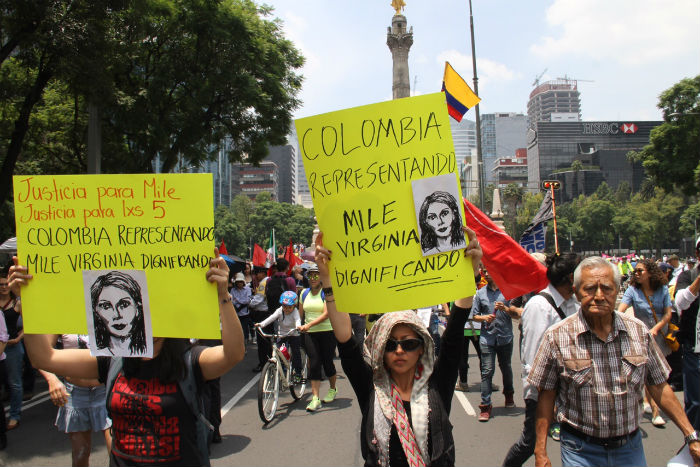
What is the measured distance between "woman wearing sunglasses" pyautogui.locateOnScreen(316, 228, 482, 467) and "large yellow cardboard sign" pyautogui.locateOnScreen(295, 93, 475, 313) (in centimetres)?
10

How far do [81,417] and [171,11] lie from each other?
11.7m

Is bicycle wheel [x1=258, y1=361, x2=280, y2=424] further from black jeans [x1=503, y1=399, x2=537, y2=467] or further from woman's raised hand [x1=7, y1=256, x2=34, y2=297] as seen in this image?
woman's raised hand [x1=7, y1=256, x2=34, y2=297]

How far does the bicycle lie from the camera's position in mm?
6363

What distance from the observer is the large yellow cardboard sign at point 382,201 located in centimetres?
255

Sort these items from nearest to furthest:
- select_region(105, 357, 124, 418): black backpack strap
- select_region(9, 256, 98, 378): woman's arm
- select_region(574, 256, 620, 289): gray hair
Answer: select_region(105, 357, 124, 418): black backpack strap, select_region(9, 256, 98, 378): woman's arm, select_region(574, 256, 620, 289): gray hair

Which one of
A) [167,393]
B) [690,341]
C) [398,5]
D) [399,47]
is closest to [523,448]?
[690,341]

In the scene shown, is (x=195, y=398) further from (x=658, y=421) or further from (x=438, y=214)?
(x=658, y=421)

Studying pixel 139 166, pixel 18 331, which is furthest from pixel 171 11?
pixel 18 331

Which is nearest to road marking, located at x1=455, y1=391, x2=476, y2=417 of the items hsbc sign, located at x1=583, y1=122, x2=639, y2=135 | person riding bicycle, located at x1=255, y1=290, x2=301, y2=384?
person riding bicycle, located at x1=255, y1=290, x2=301, y2=384

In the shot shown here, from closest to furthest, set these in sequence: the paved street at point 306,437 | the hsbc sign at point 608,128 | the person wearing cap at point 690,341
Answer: the person wearing cap at point 690,341 < the paved street at point 306,437 < the hsbc sign at point 608,128

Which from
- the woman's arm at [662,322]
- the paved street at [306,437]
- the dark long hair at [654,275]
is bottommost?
the paved street at [306,437]

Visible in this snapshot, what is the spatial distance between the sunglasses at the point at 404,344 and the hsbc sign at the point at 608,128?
469 feet

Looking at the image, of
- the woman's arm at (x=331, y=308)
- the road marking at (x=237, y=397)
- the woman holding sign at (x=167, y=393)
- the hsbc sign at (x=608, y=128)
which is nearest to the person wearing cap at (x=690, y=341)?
the woman's arm at (x=331, y=308)

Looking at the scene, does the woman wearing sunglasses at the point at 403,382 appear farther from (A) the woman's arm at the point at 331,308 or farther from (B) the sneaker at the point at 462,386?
(B) the sneaker at the point at 462,386
